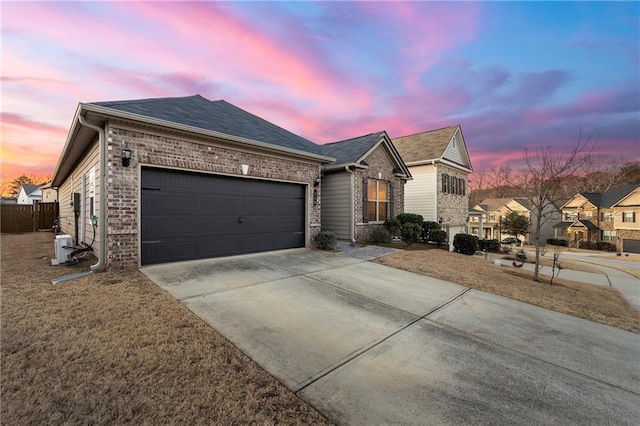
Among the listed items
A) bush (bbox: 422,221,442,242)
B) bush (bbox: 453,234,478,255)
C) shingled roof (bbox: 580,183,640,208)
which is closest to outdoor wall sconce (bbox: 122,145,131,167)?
A: bush (bbox: 422,221,442,242)

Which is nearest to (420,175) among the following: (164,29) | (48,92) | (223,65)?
(223,65)

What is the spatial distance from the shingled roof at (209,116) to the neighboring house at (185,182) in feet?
0.15

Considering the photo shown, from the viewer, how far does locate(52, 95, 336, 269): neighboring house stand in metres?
5.61

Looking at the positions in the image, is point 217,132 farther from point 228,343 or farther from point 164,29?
point 228,343

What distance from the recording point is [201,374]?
93.3 inches

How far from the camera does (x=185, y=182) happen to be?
6.68 meters

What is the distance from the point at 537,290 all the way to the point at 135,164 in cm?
984

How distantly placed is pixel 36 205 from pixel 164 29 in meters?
18.9

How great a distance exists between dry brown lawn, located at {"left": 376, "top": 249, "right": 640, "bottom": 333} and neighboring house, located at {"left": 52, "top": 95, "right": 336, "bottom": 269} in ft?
12.7

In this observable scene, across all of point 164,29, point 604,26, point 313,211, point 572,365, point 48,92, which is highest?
point 604,26

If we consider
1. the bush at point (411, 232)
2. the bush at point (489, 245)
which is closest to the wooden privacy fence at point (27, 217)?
the bush at point (411, 232)

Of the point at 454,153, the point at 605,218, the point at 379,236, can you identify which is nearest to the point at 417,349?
the point at 379,236

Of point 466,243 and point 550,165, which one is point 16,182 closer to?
point 466,243

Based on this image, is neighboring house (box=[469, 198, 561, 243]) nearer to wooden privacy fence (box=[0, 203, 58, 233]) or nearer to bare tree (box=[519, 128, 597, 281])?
bare tree (box=[519, 128, 597, 281])
